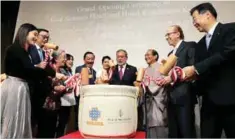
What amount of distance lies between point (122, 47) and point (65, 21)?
350 millimetres

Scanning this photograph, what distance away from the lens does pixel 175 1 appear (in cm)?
133

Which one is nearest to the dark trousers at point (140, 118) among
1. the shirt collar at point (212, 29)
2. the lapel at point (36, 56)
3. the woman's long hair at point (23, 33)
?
the shirt collar at point (212, 29)

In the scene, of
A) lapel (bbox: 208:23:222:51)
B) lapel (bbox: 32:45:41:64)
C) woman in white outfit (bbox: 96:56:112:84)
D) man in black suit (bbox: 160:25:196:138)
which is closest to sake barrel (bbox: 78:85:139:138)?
woman in white outfit (bbox: 96:56:112:84)

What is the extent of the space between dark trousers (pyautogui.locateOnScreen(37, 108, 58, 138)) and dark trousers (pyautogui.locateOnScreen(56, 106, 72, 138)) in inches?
0.9

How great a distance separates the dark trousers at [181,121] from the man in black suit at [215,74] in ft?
0.17

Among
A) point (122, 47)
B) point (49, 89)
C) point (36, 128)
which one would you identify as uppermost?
point (122, 47)

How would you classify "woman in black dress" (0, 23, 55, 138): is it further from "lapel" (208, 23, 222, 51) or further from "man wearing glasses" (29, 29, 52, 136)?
"lapel" (208, 23, 222, 51)

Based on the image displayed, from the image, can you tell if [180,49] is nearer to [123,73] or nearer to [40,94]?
[123,73]

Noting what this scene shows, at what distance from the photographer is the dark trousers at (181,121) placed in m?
1.23

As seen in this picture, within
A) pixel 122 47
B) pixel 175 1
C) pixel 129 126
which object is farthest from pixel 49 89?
pixel 175 1

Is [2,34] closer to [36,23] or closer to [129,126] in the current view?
[36,23]

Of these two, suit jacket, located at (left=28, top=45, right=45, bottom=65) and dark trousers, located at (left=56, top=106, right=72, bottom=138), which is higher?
suit jacket, located at (left=28, top=45, right=45, bottom=65)

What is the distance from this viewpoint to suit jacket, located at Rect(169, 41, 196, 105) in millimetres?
1244

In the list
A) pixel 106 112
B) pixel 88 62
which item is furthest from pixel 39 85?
pixel 106 112
